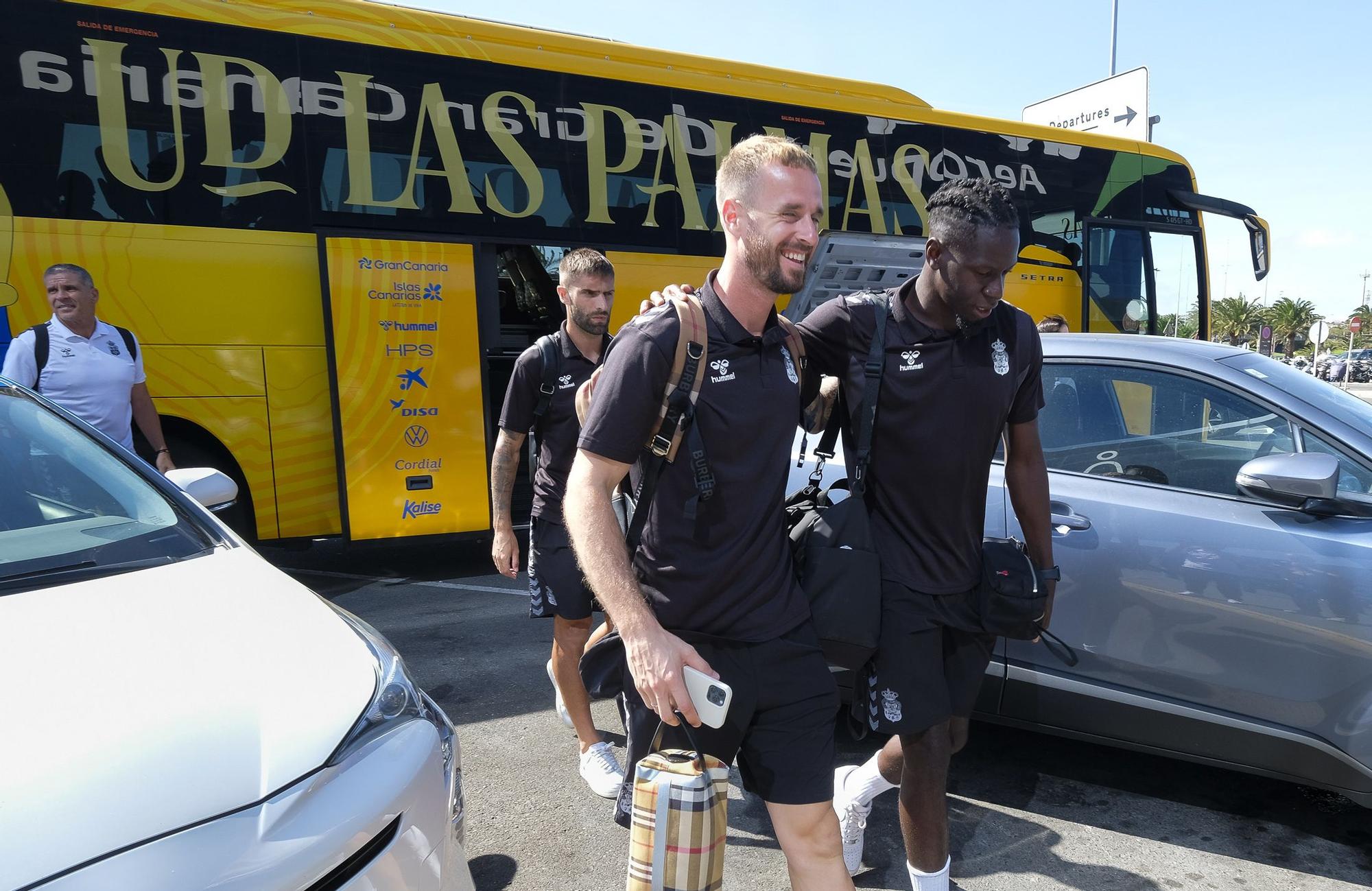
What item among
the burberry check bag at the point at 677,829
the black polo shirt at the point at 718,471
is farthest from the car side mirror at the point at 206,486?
the burberry check bag at the point at 677,829

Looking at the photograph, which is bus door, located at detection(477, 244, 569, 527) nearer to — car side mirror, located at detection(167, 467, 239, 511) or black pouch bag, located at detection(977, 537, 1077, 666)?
car side mirror, located at detection(167, 467, 239, 511)

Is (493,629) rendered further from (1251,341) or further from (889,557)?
(1251,341)

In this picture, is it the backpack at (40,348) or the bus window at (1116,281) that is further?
the bus window at (1116,281)

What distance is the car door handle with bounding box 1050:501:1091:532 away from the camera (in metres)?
3.09

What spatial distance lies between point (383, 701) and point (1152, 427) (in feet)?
8.78

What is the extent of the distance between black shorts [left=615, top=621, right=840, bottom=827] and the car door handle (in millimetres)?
1482

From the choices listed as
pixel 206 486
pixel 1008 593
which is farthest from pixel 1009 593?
pixel 206 486

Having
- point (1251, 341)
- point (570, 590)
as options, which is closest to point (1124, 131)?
point (570, 590)

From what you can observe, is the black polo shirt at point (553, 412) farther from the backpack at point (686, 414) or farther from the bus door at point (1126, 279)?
the bus door at point (1126, 279)

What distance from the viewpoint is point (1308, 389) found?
10.3 ft

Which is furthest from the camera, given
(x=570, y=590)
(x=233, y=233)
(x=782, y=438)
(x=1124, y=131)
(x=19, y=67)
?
(x=1124, y=131)

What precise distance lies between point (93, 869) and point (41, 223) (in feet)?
17.1

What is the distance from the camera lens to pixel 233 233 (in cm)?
561

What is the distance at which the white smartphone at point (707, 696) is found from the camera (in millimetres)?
1714
